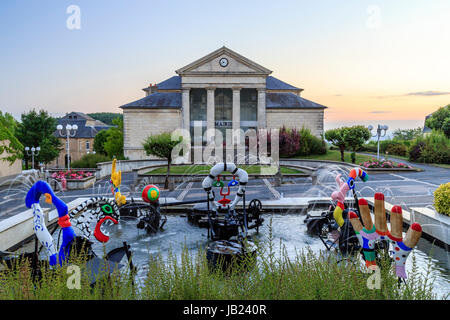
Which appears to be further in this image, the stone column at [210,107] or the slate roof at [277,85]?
the slate roof at [277,85]

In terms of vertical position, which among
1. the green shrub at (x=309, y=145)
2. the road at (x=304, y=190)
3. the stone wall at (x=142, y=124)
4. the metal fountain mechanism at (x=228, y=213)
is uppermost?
the stone wall at (x=142, y=124)

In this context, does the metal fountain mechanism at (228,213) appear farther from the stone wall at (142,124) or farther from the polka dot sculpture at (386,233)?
the stone wall at (142,124)

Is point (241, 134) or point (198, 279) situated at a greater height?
point (241, 134)

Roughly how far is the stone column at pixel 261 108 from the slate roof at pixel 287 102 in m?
1.41

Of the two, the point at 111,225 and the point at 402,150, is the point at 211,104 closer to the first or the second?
the point at 402,150

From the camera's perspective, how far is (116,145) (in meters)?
54.3

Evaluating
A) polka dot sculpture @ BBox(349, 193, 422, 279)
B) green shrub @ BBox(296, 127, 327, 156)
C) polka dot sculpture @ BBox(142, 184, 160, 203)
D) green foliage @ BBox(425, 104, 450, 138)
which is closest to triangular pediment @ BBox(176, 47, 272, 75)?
green shrub @ BBox(296, 127, 327, 156)

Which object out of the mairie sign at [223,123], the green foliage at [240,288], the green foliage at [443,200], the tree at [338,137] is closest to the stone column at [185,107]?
the mairie sign at [223,123]

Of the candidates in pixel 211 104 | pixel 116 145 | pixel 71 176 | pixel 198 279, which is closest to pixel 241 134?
pixel 211 104

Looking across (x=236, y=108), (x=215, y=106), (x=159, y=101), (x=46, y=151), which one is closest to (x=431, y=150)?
(x=236, y=108)

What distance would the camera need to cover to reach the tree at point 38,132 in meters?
51.3

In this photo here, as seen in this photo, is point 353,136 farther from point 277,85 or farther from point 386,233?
point 386,233
